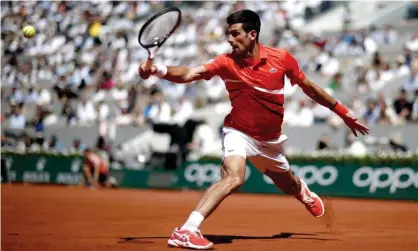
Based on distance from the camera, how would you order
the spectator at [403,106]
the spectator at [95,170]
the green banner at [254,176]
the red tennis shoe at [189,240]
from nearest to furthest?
the red tennis shoe at [189,240] → the green banner at [254,176] → the spectator at [403,106] → the spectator at [95,170]

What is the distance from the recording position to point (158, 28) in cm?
855

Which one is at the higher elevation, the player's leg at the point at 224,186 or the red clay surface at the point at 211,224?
the player's leg at the point at 224,186

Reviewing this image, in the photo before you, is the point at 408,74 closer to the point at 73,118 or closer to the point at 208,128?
the point at 208,128

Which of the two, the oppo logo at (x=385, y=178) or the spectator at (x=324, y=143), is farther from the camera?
the spectator at (x=324, y=143)

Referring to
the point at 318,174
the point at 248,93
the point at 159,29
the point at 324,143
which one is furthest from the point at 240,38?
the point at 324,143

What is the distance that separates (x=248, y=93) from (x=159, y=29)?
42.3 inches

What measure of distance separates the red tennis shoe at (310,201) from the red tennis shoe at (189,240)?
223 cm

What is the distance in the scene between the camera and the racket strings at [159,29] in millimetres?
8414

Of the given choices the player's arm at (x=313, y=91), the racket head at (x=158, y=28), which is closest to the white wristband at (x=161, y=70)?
the racket head at (x=158, y=28)

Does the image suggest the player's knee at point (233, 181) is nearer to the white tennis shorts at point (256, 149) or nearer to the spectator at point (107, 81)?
the white tennis shorts at point (256, 149)

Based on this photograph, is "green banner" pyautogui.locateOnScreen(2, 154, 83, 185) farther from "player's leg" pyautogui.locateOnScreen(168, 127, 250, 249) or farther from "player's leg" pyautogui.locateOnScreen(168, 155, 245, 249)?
"player's leg" pyautogui.locateOnScreen(168, 155, 245, 249)

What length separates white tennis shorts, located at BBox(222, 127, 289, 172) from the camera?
339 inches

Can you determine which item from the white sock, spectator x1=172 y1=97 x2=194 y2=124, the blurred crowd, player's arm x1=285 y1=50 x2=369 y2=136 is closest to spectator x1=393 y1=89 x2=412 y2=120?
the blurred crowd

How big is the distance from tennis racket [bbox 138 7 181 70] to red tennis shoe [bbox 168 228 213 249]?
1699 millimetres
